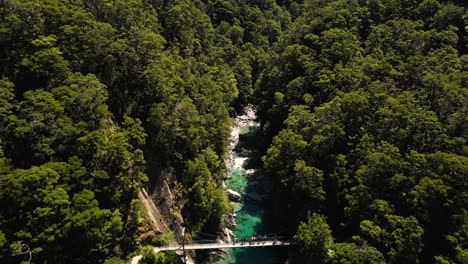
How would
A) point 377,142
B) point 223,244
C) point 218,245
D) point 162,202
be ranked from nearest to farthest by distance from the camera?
point 218,245 < point 223,244 < point 162,202 < point 377,142

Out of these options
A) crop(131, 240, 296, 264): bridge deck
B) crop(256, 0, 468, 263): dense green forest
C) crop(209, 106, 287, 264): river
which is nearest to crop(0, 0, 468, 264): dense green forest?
crop(256, 0, 468, 263): dense green forest

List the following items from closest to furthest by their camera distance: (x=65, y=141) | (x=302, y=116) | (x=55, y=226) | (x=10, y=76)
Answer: (x=55, y=226)
(x=65, y=141)
(x=10, y=76)
(x=302, y=116)

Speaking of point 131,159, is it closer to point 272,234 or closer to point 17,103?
point 17,103

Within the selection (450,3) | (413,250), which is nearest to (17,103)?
(413,250)

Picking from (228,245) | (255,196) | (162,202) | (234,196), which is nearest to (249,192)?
(255,196)

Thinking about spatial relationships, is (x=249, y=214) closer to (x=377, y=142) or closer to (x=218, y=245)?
(x=218, y=245)

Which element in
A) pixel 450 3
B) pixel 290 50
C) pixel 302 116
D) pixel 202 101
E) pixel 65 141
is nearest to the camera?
pixel 65 141

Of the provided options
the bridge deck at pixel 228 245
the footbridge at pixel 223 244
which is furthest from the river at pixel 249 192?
the bridge deck at pixel 228 245
